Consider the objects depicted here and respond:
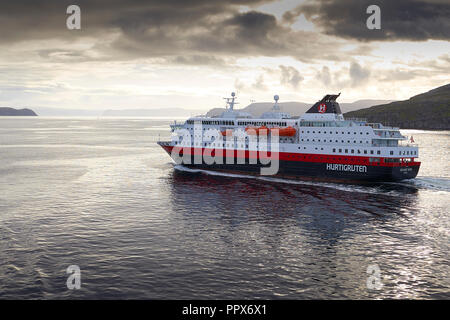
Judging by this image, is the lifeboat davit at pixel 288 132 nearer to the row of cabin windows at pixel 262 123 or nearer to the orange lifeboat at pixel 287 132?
the orange lifeboat at pixel 287 132

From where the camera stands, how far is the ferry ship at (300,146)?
4953 centimetres

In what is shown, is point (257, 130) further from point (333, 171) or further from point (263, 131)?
point (333, 171)

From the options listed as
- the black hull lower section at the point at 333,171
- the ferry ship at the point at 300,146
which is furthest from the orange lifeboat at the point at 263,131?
the black hull lower section at the point at 333,171

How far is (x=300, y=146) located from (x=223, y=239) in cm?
3045

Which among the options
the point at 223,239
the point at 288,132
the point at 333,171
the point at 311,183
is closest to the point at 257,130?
the point at 288,132

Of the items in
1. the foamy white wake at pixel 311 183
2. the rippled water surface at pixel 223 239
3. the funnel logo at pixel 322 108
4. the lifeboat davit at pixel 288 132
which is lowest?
the rippled water surface at pixel 223 239

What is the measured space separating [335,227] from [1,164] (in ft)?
205

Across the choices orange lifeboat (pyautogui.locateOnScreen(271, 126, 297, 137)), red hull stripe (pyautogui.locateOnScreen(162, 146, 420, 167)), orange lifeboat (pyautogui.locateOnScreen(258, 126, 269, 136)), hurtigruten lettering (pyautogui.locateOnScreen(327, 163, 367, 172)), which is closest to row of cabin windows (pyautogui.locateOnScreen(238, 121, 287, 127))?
orange lifeboat (pyautogui.locateOnScreen(258, 126, 269, 136))

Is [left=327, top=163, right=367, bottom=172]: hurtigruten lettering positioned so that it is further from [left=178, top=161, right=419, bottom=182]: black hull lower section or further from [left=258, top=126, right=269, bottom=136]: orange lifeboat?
[left=258, top=126, right=269, bottom=136]: orange lifeboat

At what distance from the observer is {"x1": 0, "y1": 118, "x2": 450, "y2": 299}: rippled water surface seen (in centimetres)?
1952

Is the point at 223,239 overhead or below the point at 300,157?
below

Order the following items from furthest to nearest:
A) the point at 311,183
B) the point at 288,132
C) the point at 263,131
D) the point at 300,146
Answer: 1. the point at 263,131
2. the point at 288,132
3. the point at 300,146
4. the point at 311,183

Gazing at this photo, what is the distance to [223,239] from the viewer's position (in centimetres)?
2675
